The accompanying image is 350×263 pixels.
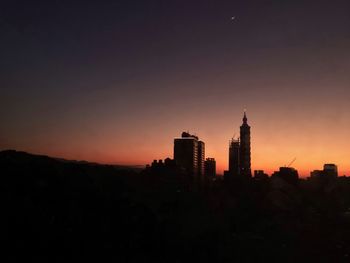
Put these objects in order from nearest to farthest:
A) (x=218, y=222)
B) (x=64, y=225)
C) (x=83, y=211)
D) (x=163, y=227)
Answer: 1. (x=64, y=225)
2. (x=83, y=211)
3. (x=163, y=227)
4. (x=218, y=222)

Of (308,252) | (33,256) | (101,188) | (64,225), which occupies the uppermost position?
(101,188)

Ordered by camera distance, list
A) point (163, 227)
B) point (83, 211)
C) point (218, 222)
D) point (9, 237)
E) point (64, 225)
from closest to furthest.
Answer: point (9, 237), point (64, 225), point (83, 211), point (163, 227), point (218, 222)

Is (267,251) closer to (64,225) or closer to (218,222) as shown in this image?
(218,222)

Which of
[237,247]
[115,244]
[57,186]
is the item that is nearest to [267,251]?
[237,247]

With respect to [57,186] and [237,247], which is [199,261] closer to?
[237,247]

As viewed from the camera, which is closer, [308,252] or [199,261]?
[199,261]

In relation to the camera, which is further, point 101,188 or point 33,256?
point 101,188

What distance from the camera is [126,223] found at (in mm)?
105812

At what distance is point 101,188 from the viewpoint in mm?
122812

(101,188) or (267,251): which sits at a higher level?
(101,188)

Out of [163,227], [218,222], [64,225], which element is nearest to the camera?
[64,225]

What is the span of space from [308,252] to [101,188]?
278 ft

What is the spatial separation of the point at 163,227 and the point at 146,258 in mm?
24343

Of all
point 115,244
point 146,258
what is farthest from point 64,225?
point 146,258
